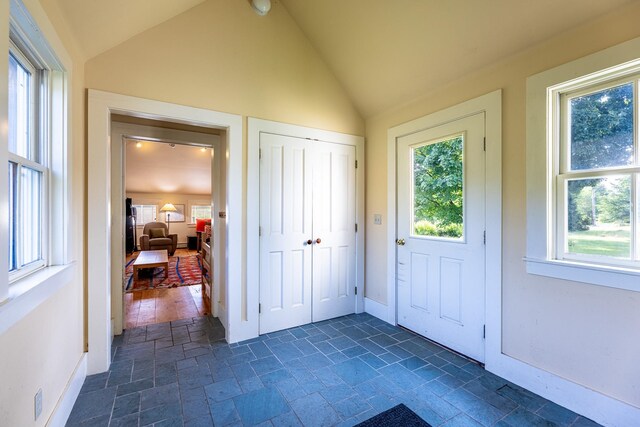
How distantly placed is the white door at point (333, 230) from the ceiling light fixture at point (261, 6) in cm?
137

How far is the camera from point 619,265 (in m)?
1.72

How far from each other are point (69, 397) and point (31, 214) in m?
1.17

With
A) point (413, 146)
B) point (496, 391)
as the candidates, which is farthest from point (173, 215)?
point (496, 391)

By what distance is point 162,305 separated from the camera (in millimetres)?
3887

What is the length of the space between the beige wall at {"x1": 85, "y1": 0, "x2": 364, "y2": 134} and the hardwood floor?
2.48 metres

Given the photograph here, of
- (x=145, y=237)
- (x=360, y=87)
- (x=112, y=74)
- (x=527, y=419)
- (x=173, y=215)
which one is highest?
(x=360, y=87)

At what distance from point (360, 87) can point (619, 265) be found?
2.71 m

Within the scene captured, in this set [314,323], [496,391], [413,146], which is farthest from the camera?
[314,323]

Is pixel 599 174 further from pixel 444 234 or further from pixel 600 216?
pixel 444 234

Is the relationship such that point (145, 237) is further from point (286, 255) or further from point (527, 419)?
point (527, 419)

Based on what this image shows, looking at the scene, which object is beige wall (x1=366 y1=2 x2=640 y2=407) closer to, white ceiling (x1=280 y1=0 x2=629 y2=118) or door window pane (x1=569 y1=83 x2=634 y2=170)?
white ceiling (x1=280 y1=0 x2=629 y2=118)

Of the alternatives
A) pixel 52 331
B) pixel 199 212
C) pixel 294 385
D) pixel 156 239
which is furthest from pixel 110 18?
pixel 199 212

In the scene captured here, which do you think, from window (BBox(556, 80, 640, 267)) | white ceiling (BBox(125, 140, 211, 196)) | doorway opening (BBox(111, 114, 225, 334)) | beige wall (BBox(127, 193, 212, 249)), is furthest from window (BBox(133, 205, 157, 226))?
→ window (BBox(556, 80, 640, 267))

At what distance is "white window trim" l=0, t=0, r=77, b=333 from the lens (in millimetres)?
1358
